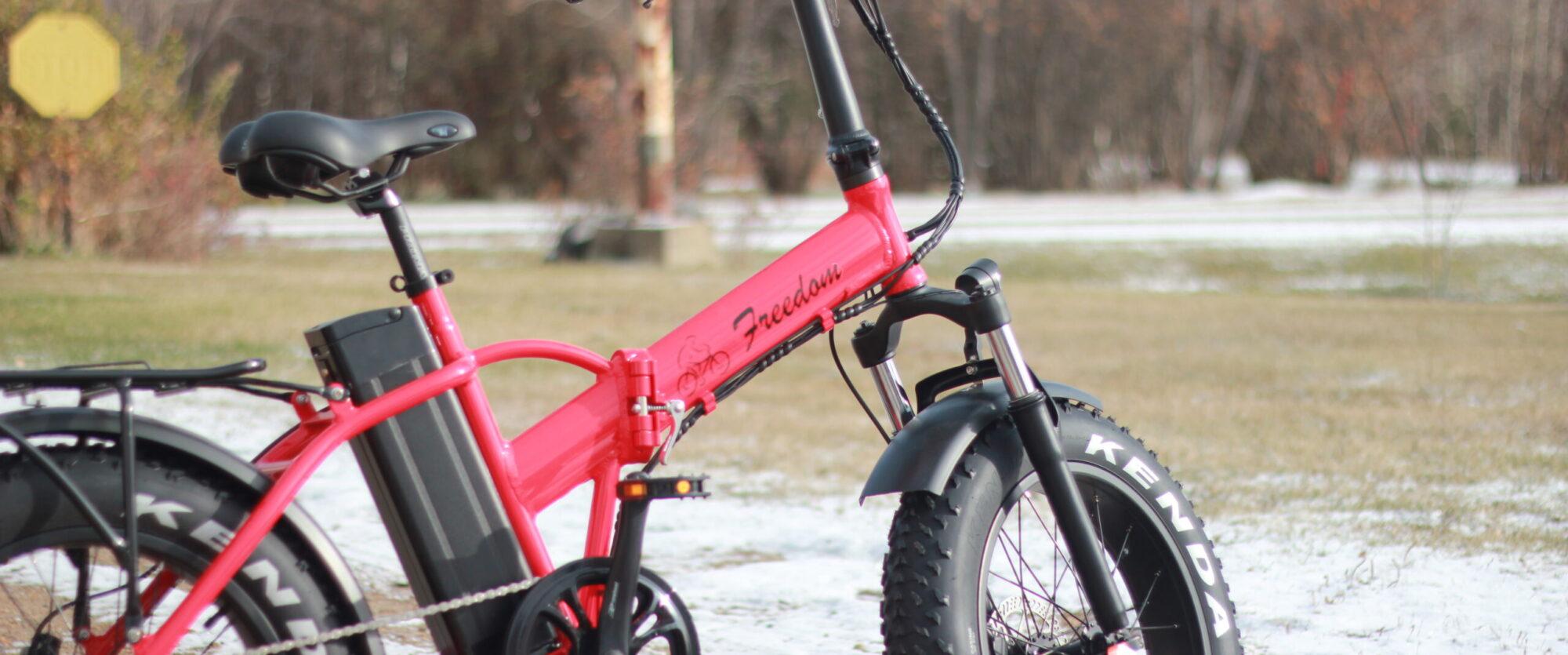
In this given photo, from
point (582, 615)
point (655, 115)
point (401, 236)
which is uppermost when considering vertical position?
point (655, 115)

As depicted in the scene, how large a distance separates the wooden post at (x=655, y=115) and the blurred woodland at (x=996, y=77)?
6.90 m

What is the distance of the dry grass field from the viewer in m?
5.71

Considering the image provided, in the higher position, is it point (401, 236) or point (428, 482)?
point (401, 236)

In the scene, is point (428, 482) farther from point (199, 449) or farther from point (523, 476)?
point (199, 449)

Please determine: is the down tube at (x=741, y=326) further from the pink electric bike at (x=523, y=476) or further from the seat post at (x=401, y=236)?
the seat post at (x=401, y=236)

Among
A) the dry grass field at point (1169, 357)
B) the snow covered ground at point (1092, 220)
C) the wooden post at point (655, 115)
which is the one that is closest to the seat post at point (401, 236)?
the dry grass field at point (1169, 357)

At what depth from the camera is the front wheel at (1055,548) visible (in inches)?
91.3

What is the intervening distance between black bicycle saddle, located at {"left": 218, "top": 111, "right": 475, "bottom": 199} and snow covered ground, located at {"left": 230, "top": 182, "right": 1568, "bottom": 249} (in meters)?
13.8

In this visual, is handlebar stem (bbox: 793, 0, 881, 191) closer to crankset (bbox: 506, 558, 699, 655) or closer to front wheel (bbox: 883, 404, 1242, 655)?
front wheel (bbox: 883, 404, 1242, 655)

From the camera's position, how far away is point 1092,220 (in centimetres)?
2080

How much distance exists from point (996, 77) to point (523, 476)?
27.8 meters

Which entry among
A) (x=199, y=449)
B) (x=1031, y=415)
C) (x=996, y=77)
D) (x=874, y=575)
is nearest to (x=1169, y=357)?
(x=874, y=575)

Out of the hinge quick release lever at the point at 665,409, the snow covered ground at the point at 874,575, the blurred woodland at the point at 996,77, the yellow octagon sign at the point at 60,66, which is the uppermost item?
the blurred woodland at the point at 996,77

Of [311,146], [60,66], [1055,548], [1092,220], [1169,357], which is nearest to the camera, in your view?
[311,146]
